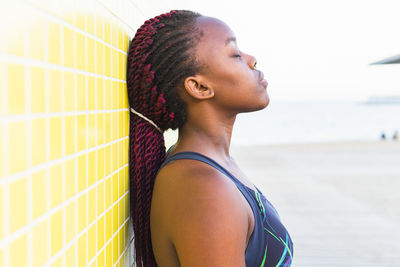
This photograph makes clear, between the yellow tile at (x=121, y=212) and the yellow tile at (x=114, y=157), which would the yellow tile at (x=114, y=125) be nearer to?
the yellow tile at (x=114, y=157)

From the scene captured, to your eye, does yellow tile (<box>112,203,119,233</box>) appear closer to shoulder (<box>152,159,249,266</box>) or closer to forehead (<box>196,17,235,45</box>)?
shoulder (<box>152,159,249,266</box>)

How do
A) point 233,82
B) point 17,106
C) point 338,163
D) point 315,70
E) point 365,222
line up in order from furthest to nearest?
point 315,70, point 338,163, point 365,222, point 233,82, point 17,106

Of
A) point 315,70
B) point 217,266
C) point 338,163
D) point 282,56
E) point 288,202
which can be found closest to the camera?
point 217,266

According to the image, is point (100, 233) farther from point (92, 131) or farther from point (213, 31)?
point (213, 31)

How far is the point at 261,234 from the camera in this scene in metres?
1.28

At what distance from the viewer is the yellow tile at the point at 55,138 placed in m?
0.76

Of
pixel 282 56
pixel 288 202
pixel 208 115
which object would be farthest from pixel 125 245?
pixel 282 56

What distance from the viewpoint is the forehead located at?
4.25ft

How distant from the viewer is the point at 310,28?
130 feet

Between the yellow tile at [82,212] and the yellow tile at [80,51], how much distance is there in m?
0.27

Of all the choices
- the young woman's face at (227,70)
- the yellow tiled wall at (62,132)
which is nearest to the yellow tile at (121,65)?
the yellow tiled wall at (62,132)

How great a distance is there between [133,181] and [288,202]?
5.60 m

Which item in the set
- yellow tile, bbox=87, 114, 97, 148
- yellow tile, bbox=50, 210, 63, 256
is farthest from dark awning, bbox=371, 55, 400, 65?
yellow tile, bbox=50, 210, 63, 256

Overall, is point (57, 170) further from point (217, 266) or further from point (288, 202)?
point (288, 202)
